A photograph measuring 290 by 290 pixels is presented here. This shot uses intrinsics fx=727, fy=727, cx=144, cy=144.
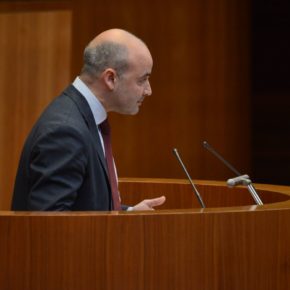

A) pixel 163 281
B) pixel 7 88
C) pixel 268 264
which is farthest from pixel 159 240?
pixel 7 88

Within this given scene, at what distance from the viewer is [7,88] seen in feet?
9.63

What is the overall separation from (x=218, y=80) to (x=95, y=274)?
1.90 metres

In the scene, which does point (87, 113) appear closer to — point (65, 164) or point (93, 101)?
point (93, 101)

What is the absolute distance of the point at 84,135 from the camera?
46.0 inches

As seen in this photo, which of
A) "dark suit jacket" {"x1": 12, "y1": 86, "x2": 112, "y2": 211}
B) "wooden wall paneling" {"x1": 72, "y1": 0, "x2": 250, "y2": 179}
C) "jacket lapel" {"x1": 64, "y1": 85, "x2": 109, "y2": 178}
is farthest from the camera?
"wooden wall paneling" {"x1": 72, "y1": 0, "x2": 250, "y2": 179}

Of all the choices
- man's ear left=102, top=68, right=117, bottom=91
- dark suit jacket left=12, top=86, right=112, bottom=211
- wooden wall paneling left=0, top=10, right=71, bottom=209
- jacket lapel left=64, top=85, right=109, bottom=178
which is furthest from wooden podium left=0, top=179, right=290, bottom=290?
wooden wall paneling left=0, top=10, right=71, bottom=209

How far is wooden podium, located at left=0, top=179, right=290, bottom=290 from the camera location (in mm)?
995

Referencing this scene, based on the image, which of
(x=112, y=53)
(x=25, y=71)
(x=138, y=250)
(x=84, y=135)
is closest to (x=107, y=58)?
(x=112, y=53)

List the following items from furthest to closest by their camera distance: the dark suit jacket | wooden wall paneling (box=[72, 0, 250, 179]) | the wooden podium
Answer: wooden wall paneling (box=[72, 0, 250, 179]), the dark suit jacket, the wooden podium

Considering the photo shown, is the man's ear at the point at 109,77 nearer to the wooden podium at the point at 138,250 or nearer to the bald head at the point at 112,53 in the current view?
the bald head at the point at 112,53

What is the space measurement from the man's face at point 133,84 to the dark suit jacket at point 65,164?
8 cm

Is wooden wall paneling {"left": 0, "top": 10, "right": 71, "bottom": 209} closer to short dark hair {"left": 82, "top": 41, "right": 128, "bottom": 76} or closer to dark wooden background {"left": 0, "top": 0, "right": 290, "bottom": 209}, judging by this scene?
dark wooden background {"left": 0, "top": 0, "right": 290, "bottom": 209}

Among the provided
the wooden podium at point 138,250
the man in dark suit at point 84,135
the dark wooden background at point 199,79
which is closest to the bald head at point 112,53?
the man in dark suit at point 84,135

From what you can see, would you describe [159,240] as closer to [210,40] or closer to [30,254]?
[30,254]
